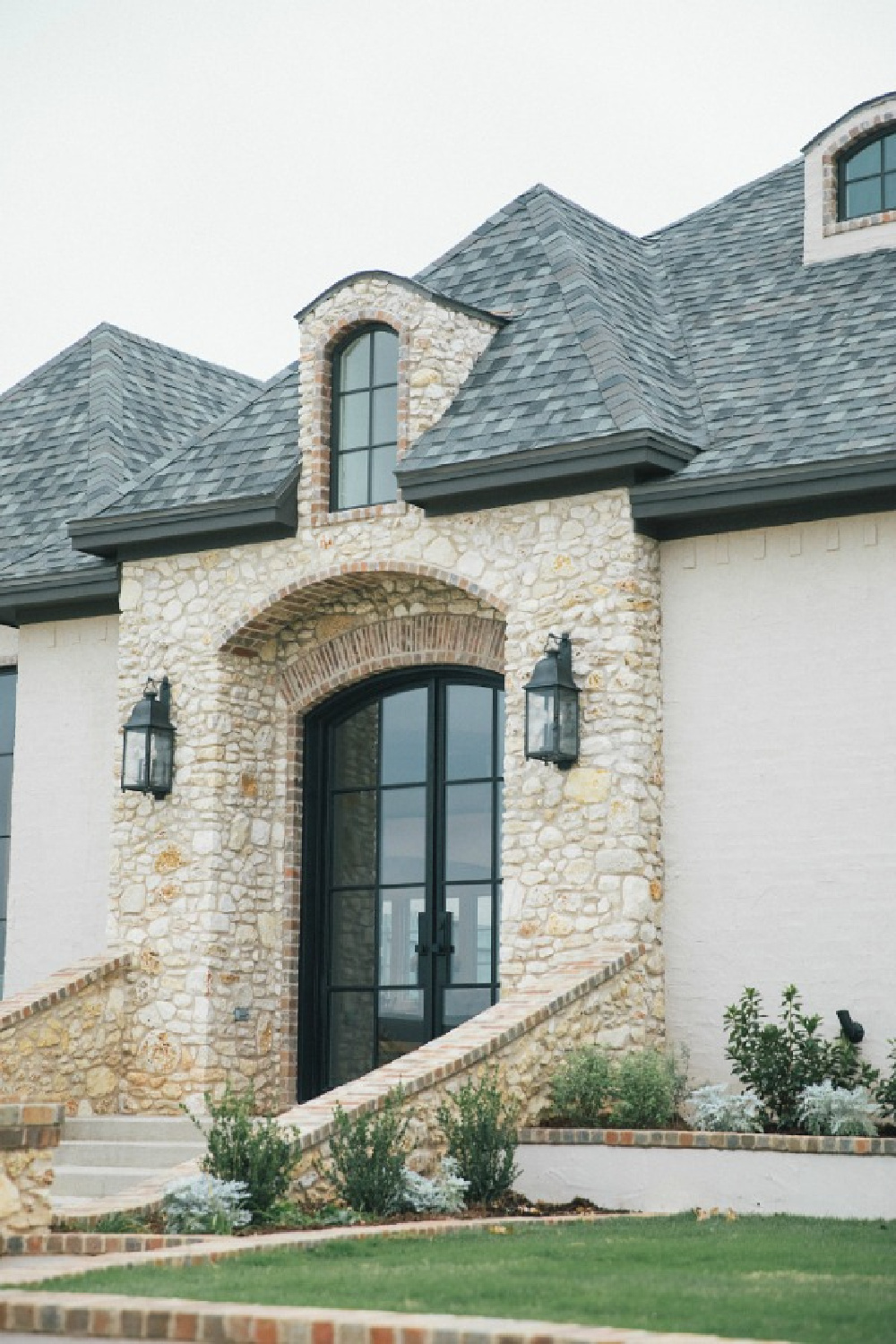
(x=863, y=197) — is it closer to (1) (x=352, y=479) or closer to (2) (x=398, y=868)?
(1) (x=352, y=479)

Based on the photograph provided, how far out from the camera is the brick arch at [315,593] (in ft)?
45.8

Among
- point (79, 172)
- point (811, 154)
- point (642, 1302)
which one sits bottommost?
point (642, 1302)

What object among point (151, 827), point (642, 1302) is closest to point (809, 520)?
point (151, 827)

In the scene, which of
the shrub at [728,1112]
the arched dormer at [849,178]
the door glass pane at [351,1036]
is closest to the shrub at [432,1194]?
the shrub at [728,1112]

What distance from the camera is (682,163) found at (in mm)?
25172

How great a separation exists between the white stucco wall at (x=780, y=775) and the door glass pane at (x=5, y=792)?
22.0ft

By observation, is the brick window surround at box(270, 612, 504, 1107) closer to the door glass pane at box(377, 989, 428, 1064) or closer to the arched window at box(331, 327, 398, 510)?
the door glass pane at box(377, 989, 428, 1064)

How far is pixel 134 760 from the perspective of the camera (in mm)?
14742

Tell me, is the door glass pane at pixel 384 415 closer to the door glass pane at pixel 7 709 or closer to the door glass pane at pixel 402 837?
the door glass pane at pixel 402 837

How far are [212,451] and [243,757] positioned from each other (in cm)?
257

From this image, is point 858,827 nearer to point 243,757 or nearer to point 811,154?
point 243,757

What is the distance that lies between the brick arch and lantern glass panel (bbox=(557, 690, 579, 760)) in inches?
38.4

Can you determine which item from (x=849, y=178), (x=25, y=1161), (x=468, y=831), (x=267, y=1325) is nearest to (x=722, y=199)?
(x=849, y=178)

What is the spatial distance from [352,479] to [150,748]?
2549 millimetres
